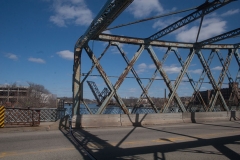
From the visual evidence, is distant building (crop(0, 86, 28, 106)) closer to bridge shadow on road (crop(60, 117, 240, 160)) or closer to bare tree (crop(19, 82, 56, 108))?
bare tree (crop(19, 82, 56, 108))

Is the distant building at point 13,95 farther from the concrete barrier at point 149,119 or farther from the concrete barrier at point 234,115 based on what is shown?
the concrete barrier at point 234,115

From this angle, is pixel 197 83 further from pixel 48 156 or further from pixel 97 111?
pixel 48 156

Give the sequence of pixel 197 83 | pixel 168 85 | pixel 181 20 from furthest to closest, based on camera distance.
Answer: pixel 197 83
pixel 168 85
pixel 181 20

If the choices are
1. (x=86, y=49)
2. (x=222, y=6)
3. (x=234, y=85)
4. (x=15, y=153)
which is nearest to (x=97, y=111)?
(x=86, y=49)

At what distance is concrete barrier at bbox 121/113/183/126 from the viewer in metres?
13.9

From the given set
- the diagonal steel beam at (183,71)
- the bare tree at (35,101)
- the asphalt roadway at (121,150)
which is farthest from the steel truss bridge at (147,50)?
the bare tree at (35,101)

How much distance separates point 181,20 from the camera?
39.7 ft

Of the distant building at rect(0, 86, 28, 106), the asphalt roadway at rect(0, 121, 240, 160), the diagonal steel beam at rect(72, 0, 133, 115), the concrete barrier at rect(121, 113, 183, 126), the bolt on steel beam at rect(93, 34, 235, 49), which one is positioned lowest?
the asphalt roadway at rect(0, 121, 240, 160)

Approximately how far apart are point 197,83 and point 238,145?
9.53m

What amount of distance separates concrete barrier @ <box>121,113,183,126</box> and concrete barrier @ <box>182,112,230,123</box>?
73cm

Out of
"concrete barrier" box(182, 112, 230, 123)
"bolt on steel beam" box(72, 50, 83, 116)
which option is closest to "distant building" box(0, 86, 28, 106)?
"bolt on steel beam" box(72, 50, 83, 116)

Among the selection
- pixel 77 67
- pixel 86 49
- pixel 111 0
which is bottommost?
pixel 77 67

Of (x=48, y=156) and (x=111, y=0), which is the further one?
(x=111, y=0)

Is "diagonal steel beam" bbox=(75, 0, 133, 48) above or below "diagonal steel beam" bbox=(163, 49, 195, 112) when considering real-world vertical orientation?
above
